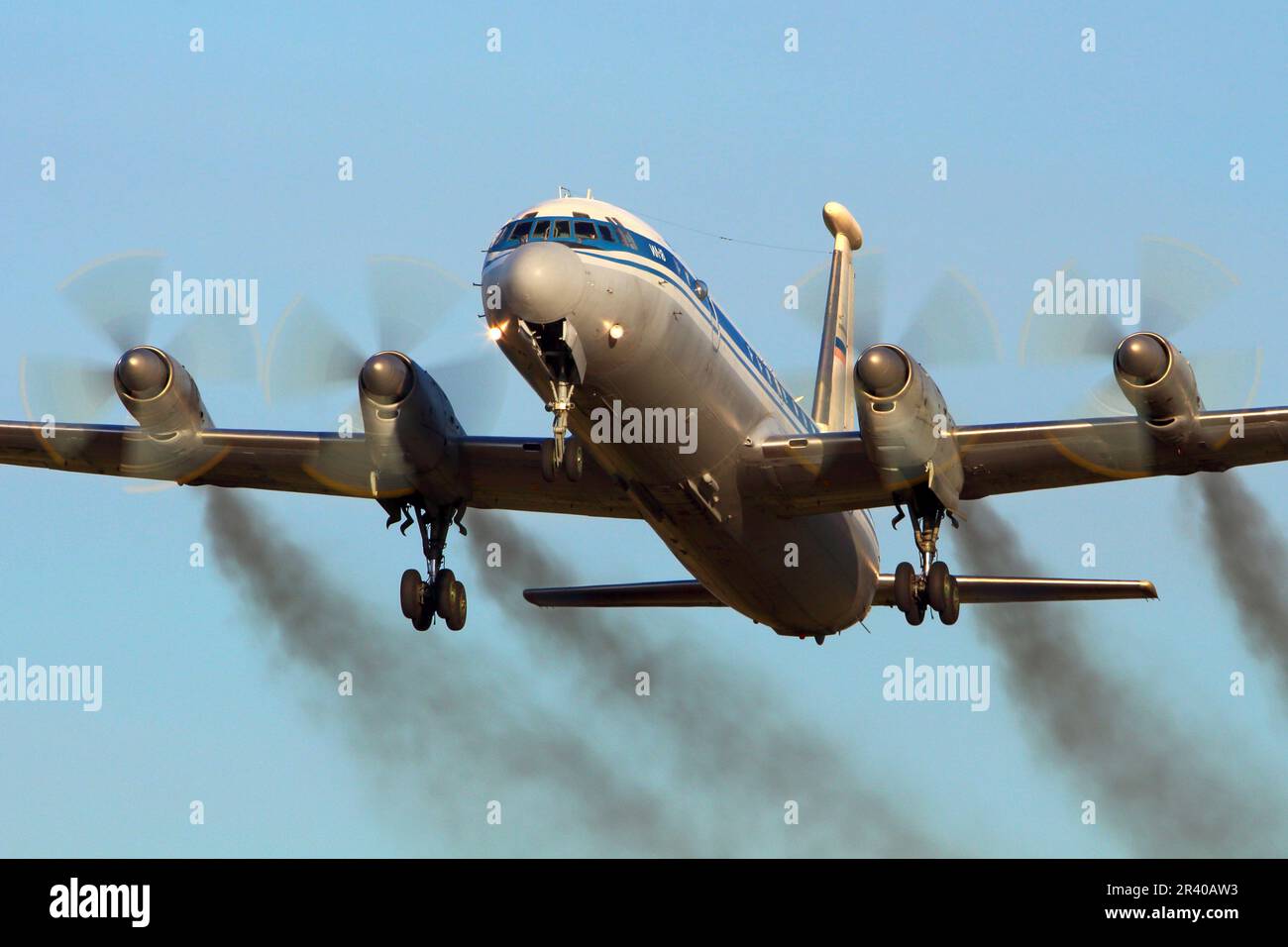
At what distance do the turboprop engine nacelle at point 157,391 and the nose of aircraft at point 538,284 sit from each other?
6673 millimetres

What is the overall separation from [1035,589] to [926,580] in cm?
406

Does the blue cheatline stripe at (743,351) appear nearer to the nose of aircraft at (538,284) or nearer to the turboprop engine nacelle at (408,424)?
the nose of aircraft at (538,284)

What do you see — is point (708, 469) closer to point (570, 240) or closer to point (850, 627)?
point (570, 240)

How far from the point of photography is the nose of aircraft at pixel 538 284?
2733cm

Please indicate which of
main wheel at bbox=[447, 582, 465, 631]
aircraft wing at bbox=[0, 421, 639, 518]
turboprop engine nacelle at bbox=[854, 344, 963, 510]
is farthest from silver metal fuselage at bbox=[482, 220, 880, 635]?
main wheel at bbox=[447, 582, 465, 631]

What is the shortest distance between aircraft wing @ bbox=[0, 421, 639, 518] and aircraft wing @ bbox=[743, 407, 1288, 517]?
2.85 metres

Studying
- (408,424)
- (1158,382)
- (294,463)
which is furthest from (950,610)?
(294,463)

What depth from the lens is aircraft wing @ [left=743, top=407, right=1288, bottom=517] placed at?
101ft
